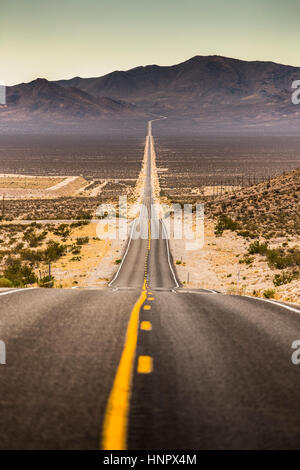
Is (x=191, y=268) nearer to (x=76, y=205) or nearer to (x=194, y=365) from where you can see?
(x=194, y=365)

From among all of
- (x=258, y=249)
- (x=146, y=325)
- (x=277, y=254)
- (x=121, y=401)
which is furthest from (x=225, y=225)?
(x=121, y=401)

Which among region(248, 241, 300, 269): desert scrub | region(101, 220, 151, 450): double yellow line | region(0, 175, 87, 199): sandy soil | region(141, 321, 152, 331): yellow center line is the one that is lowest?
region(248, 241, 300, 269): desert scrub

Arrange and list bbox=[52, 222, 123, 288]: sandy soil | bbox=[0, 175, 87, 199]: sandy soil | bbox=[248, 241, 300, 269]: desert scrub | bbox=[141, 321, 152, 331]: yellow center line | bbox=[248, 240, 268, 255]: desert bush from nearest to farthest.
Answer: bbox=[141, 321, 152, 331]: yellow center line
bbox=[248, 241, 300, 269]: desert scrub
bbox=[52, 222, 123, 288]: sandy soil
bbox=[248, 240, 268, 255]: desert bush
bbox=[0, 175, 87, 199]: sandy soil

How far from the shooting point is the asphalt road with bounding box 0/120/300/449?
2.97 metres

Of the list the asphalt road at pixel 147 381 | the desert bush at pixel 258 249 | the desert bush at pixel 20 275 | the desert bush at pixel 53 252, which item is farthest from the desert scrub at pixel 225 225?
the asphalt road at pixel 147 381

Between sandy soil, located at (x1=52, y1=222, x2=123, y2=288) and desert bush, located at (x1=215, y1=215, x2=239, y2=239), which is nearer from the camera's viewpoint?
sandy soil, located at (x1=52, y1=222, x2=123, y2=288)

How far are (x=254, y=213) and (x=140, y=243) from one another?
21.4 meters

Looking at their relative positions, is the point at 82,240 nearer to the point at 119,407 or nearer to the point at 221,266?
the point at 221,266

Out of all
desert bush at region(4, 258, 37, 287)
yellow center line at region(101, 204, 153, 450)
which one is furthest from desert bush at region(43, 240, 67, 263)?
yellow center line at region(101, 204, 153, 450)

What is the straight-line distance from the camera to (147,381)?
3.87 meters

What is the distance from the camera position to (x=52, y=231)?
206 ft

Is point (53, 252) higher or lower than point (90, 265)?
higher

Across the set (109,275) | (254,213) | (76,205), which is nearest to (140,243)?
(109,275)

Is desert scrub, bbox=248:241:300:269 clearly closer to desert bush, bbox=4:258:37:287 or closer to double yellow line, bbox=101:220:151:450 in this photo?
desert bush, bbox=4:258:37:287
